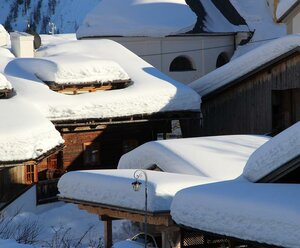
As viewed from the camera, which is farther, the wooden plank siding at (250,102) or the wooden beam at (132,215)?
the wooden plank siding at (250,102)

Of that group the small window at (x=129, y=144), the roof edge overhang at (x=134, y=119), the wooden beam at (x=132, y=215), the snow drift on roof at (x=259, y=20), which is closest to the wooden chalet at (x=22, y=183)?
the roof edge overhang at (x=134, y=119)

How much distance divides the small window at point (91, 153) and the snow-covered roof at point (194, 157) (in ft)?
20.3

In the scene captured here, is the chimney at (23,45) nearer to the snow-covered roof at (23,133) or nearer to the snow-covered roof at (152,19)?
the snow-covered roof at (152,19)

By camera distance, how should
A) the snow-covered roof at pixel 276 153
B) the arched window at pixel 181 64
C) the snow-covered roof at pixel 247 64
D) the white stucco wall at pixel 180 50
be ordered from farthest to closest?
the arched window at pixel 181 64
the white stucco wall at pixel 180 50
the snow-covered roof at pixel 247 64
the snow-covered roof at pixel 276 153

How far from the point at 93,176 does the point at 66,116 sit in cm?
852

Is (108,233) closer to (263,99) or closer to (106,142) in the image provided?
(106,142)

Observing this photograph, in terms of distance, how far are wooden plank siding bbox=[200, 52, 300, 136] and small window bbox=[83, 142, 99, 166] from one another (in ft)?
10.2

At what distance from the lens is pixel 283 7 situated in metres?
24.7

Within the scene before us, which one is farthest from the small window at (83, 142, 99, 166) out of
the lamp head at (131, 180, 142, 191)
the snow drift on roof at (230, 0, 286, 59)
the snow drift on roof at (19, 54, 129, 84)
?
the snow drift on roof at (230, 0, 286, 59)

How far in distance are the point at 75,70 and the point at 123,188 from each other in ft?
34.7

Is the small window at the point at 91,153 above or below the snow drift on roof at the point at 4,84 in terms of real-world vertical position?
below

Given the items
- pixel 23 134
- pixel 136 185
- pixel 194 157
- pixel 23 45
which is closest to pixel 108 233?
pixel 136 185

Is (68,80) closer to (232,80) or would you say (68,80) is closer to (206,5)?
(232,80)

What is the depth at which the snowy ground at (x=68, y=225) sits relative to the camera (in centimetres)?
1666
